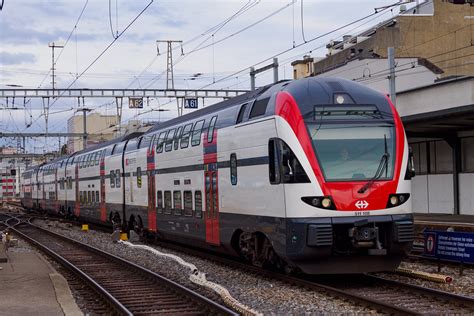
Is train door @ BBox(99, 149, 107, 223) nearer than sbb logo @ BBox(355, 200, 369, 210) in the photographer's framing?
No

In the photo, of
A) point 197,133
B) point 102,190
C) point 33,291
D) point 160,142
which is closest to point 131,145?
point 160,142

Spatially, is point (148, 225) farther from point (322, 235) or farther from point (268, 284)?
point (322, 235)

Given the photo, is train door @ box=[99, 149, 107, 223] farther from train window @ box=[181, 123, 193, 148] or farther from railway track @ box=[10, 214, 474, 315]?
railway track @ box=[10, 214, 474, 315]

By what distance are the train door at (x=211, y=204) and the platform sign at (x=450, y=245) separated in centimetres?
451

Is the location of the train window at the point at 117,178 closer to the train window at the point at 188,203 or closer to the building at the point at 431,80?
the train window at the point at 188,203

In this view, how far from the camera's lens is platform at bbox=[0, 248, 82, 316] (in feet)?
33.8

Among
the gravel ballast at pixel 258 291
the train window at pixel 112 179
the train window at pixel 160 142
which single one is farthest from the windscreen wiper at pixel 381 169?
the train window at pixel 112 179

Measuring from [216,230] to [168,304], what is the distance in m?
4.41

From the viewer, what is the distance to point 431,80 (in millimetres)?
42750

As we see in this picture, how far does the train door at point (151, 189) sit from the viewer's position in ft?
69.5

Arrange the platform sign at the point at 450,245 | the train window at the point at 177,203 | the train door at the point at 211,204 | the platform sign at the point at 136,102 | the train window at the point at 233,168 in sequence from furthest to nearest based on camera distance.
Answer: the platform sign at the point at 136,102 < the train window at the point at 177,203 < the train door at the point at 211,204 < the train window at the point at 233,168 < the platform sign at the point at 450,245

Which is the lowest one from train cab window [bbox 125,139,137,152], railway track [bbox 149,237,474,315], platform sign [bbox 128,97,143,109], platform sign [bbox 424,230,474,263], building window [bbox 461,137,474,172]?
railway track [bbox 149,237,474,315]

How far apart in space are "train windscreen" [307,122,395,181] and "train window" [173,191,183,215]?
7.22 metres

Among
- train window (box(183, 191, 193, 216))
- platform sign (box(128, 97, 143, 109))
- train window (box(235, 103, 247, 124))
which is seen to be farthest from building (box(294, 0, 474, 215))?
platform sign (box(128, 97, 143, 109))
